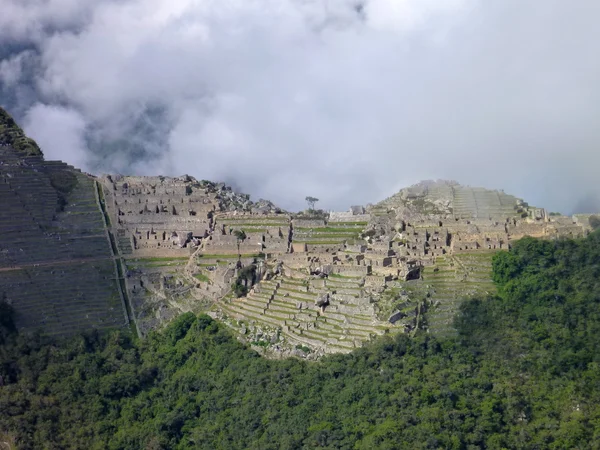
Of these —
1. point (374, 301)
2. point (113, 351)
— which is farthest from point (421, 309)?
point (113, 351)

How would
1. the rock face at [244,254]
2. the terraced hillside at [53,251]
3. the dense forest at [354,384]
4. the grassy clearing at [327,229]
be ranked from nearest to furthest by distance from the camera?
the dense forest at [354,384] → the rock face at [244,254] → the terraced hillside at [53,251] → the grassy clearing at [327,229]

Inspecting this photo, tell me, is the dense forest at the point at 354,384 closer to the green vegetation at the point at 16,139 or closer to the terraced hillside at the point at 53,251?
the terraced hillside at the point at 53,251

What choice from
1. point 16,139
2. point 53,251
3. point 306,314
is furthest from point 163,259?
point 16,139

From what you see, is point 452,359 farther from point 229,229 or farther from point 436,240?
point 229,229

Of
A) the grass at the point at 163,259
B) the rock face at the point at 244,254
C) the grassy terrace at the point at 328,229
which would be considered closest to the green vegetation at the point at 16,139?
the rock face at the point at 244,254

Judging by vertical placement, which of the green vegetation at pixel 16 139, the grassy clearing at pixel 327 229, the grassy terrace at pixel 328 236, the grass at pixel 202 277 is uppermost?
the green vegetation at pixel 16 139

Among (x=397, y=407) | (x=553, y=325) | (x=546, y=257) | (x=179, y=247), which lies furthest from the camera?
(x=179, y=247)
